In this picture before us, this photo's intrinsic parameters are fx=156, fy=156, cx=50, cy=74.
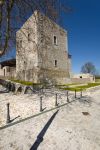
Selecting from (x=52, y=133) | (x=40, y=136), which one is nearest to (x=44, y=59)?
(x=52, y=133)

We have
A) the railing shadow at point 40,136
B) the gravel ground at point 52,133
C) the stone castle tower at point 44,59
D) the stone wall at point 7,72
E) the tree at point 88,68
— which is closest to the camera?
the railing shadow at point 40,136

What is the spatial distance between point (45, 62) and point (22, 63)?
4.96m

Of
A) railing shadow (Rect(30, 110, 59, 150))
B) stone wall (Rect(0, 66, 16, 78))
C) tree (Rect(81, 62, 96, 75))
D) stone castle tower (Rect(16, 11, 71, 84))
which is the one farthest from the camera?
tree (Rect(81, 62, 96, 75))

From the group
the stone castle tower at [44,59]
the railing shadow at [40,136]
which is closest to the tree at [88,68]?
the stone castle tower at [44,59]

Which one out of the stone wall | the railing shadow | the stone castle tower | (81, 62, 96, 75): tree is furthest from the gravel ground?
(81, 62, 96, 75): tree

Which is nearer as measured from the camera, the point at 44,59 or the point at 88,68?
the point at 44,59

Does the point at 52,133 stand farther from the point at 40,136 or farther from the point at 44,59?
the point at 44,59

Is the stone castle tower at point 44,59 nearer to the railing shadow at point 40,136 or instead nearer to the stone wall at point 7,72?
the stone wall at point 7,72

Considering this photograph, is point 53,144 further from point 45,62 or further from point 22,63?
point 22,63

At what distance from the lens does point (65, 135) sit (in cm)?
634

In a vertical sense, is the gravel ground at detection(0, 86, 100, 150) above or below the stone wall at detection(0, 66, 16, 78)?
below

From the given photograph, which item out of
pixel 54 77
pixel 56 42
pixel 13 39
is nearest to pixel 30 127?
pixel 13 39

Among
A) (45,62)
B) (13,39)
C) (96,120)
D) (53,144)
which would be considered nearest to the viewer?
(53,144)

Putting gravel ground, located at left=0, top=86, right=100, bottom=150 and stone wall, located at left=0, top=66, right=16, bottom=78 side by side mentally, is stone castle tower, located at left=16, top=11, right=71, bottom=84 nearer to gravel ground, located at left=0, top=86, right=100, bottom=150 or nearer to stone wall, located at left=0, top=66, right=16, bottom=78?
stone wall, located at left=0, top=66, right=16, bottom=78
